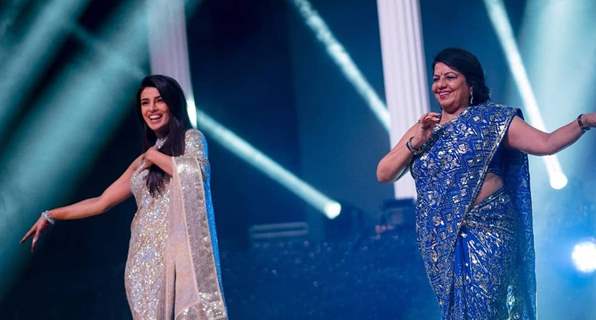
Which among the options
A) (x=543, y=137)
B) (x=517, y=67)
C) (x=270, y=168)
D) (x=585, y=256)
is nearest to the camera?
(x=543, y=137)

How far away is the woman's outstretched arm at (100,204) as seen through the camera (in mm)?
3812

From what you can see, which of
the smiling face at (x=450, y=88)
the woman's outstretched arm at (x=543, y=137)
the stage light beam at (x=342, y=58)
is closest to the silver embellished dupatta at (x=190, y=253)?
the smiling face at (x=450, y=88)

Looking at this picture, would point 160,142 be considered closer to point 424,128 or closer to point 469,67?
point 424,128

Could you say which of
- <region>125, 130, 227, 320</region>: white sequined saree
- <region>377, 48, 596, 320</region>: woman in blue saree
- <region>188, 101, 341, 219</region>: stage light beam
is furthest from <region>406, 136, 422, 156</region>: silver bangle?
<region>188, 101, 341, 219</region>: stage light beam

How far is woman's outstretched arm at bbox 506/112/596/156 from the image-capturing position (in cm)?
300

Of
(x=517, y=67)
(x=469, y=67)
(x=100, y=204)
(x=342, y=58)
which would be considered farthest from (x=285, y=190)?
(x=469, y=67)

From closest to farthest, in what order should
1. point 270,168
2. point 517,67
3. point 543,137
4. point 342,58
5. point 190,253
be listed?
point 543,137 → point 190,253 → point 517,67 → point 270,168 → point 342,58

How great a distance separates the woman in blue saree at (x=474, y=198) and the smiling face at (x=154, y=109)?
949 mm

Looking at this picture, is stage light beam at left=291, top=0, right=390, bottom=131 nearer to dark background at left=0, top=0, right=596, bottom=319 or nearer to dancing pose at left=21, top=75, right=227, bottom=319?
dark background at left=0, top=0, right=596, bottom=319

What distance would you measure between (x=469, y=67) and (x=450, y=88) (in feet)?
0.32

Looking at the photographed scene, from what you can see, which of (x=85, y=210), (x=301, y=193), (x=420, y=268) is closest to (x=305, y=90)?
(x=301, y=193)

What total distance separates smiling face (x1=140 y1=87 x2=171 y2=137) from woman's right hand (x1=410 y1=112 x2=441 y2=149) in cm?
98

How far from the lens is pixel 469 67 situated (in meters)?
3.25

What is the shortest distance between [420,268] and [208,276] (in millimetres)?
2059
